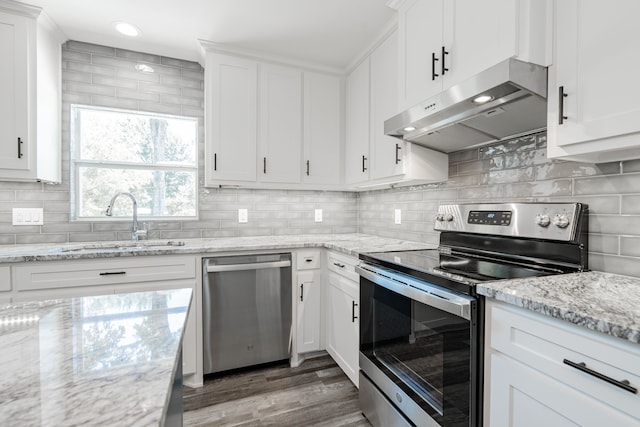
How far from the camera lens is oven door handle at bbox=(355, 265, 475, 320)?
3.51 ft

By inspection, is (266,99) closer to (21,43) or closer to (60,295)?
(21,43)

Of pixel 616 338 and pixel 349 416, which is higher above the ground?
pixel 616 338

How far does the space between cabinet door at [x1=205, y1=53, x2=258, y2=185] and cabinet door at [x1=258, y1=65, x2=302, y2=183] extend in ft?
0.25

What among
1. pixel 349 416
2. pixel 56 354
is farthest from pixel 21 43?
pixel 349 416

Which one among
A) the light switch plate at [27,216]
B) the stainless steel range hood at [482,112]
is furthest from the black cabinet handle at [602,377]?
the light switch plate at [27,216]

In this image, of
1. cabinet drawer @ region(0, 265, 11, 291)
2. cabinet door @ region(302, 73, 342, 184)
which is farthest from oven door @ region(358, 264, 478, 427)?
cabinet drawer @ region(0, 265, 11, 291)

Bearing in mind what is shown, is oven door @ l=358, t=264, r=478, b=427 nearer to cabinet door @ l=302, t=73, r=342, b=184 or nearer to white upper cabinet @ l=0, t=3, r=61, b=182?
cabinet door @ l=302, t=73, r=342, b=184

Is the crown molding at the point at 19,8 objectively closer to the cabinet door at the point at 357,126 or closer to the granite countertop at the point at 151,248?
the granite countertop at the point at 151,248

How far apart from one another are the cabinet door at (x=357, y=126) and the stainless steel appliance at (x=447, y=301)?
91 cm

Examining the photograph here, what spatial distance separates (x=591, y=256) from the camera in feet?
4.25

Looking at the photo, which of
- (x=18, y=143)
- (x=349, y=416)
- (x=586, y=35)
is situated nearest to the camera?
(x=586, y=35)

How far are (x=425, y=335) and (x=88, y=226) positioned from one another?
2489 mm

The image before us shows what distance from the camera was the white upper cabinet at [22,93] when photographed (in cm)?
194

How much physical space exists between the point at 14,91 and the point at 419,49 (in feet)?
8.17
